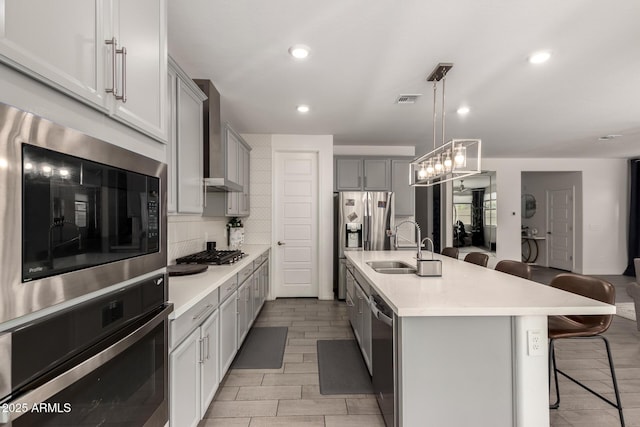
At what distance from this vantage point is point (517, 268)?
2555 mm

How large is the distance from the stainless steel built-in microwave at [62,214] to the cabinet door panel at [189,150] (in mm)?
1106

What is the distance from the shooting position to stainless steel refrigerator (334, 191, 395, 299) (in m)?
4.63

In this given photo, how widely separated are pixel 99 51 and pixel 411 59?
2.23 meters

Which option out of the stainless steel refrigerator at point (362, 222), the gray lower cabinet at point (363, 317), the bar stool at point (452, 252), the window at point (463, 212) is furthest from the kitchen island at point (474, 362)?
the window at point (463, 212)

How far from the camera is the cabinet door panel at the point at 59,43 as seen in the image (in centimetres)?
64

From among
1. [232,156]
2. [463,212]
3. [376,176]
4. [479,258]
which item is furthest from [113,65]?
[463,212]

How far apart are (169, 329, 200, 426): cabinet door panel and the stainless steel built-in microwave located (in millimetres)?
639

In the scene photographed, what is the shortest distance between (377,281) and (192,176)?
5.30ft

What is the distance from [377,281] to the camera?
6.70 ft

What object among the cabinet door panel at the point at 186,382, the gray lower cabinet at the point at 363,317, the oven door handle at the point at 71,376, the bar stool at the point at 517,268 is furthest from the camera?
the bar stool at the point at 517,268

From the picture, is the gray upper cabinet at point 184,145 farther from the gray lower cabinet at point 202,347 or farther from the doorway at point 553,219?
the doorway at point 553,219

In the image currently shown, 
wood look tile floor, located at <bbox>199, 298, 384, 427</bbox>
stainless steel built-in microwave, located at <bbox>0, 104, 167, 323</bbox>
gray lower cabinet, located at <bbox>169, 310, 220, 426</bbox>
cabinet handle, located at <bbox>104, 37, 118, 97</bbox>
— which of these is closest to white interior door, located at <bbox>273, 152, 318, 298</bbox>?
wood look tile floor, located at <bbox>199, 298, 384, 427</bbox>

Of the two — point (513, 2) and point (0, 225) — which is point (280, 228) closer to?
point (513, 2)

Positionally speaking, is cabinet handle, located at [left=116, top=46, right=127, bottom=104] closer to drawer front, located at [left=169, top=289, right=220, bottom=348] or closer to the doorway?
drawer front, located at [left=169, top=289, right=220, bottom=348]
